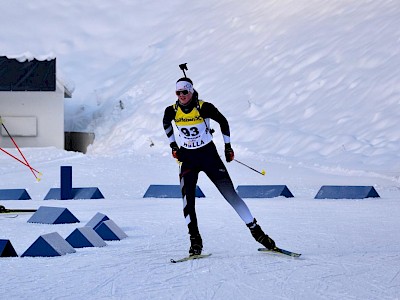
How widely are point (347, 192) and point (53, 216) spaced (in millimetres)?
6080

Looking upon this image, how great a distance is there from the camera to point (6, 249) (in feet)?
21.2

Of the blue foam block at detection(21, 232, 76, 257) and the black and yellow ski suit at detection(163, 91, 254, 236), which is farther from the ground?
the black and yellow ski suit at detection(163, 91, 254, 236)

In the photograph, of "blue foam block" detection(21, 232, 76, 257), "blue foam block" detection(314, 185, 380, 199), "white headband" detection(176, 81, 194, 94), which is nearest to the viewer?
"white headband" detection(176, 81, 194, 94)

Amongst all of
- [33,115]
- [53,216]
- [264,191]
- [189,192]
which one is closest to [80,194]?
[264,191]

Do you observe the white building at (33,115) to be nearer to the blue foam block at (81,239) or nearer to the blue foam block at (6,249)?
the blue foam block at (81,239)

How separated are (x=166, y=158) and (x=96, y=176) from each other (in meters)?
3.94

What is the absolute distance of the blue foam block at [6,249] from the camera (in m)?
6.38

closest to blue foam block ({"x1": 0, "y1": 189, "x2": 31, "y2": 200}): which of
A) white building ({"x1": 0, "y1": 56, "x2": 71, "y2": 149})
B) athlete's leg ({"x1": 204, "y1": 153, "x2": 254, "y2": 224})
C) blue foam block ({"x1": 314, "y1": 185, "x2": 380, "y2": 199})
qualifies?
blue foam block ({"x1": 314, "y1": 185, "x2": 380, "y2": 199})

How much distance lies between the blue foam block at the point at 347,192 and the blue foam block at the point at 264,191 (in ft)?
2.10

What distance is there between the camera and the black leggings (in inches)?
247

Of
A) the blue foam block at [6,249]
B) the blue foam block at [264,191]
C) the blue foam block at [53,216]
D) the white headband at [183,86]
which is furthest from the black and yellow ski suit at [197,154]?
the blue foam block at [264,191]

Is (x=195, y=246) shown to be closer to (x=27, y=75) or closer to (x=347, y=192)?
(x=347, y=192)

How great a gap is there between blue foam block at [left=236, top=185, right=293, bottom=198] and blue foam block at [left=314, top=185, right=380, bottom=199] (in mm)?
640

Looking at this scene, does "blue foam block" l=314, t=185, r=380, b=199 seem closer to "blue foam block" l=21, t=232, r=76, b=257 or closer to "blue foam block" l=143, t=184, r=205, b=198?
"blue foam block" l=143, t=184, r=205, b=198
